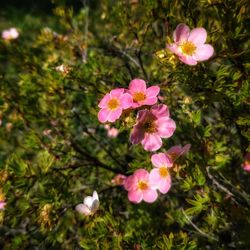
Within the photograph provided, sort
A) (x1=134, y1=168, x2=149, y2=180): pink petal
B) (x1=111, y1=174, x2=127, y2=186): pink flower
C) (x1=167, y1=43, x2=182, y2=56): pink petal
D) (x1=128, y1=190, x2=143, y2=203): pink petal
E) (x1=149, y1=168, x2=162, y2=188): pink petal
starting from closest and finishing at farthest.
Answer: (x1=167, y1=43, x2=182, y2=56): pink petal < (x1=149, y1=168, x2=162, y2=188): pink petal < (x1=134, y1=168, x2=149, y2=180): pink petal < (x1=128, y1=190, x2=143, y2=203): pink petal < (x1=111, y1=174, x2=127, y2=186): pink flower

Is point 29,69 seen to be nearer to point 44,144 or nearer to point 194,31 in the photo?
point 44,144

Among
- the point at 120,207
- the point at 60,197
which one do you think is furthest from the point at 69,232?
the point at 60,197

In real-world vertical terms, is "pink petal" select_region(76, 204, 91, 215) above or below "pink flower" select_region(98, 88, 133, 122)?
below

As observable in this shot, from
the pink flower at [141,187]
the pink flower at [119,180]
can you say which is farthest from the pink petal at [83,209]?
the pink flower at [119,180]

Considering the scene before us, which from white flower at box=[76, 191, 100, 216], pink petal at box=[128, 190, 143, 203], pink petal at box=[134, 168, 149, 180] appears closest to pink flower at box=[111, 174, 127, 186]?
pink petal at box=[128, 190, 143, 203]

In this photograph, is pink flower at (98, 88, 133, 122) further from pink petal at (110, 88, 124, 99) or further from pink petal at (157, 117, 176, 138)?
pink petal at (157, 117, 176, 138)

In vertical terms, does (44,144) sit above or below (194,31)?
below

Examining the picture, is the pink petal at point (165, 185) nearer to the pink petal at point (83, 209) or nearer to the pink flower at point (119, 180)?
the pink petal at point (83, 209)
